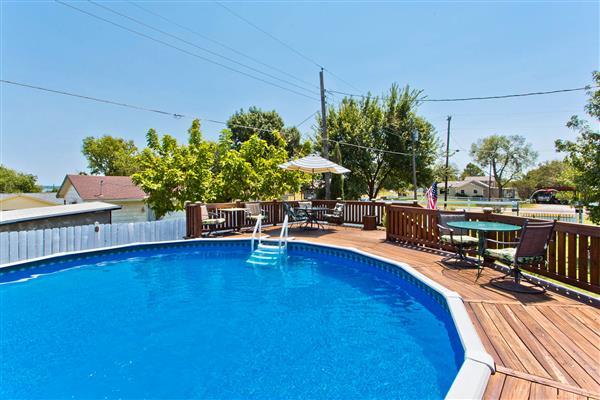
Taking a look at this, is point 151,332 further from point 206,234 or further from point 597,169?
point 597,169

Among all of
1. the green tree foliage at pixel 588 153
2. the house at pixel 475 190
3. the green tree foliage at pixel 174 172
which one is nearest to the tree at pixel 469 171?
the house at pixel 475 190

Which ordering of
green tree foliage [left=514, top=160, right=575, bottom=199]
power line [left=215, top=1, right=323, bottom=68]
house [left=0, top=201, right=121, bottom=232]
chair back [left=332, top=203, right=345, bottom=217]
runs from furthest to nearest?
green tree foliage [left=514, top=160, right=575, bottom=199] < power line [left=215, top=1, right=323, bottom=68] < chair back [left=332, top=203, right=345, bottom=217] < house [left=0, top=201, right=121, bottom=232]

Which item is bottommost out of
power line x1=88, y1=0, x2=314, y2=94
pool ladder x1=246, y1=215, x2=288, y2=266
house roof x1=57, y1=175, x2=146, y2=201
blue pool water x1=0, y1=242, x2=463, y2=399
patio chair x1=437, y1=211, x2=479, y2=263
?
blue pool water x1=0, y1=242, x2=463, y2=399

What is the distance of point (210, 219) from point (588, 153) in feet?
37.3

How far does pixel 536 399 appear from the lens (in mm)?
2047

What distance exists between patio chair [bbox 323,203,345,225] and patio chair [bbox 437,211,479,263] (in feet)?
15.3

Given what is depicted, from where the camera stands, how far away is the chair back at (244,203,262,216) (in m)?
10.1

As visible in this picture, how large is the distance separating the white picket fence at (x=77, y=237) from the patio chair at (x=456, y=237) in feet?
24.0

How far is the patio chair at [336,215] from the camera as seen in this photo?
1088 cm

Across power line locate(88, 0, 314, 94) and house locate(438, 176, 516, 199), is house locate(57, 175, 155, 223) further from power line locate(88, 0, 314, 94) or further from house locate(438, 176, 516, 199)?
house locate(438, 176, 516, 199)

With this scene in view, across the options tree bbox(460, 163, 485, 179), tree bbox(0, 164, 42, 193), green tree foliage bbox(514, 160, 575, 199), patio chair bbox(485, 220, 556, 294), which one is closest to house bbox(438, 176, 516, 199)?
green tree foliage bbox(514, 160, 575, 199)

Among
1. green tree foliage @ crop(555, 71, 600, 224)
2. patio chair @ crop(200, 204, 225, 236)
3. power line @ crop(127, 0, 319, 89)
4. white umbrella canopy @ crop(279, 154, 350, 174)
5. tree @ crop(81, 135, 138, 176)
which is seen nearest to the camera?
green tree foliage @ crop(555, 71, 600, 224)

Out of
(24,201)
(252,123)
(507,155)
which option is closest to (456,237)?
(252,123)

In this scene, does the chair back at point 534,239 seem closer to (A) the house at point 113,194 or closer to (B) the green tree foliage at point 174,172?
(B) the green tree foliage at point 174,172
